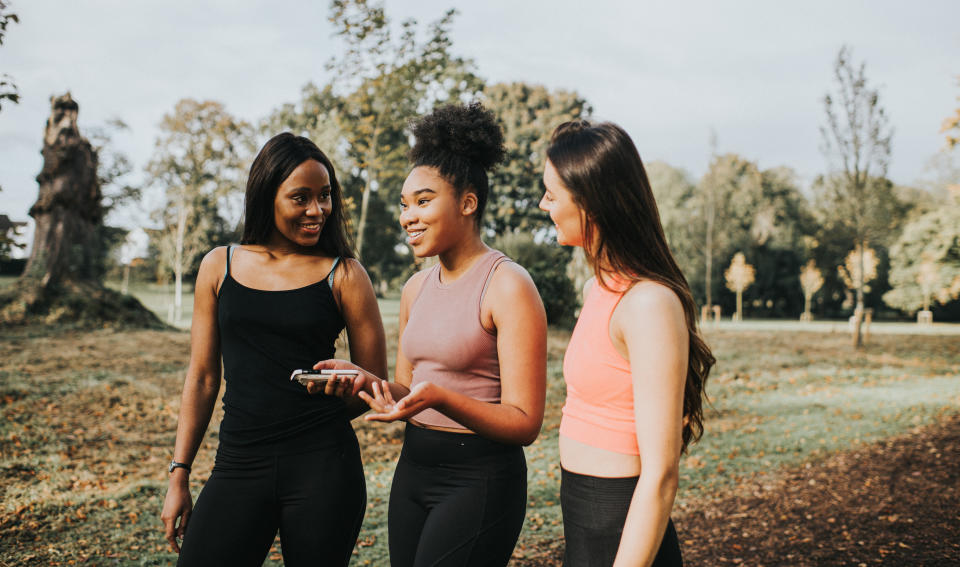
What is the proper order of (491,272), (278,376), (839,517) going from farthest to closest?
(839,517) → (278,376) → (491,272)

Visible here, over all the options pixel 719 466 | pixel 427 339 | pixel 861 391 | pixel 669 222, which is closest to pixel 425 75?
pixel 719 466

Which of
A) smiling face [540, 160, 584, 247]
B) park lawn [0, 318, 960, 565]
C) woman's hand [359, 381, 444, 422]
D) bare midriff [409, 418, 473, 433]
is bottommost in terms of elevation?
park lawn [0, 318, 960, 565]

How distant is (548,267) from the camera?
1514 cm

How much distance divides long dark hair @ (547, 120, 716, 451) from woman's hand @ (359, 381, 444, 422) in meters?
0.58

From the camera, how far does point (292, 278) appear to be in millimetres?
2320

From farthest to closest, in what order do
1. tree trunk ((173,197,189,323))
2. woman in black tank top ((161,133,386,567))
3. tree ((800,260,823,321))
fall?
tree ((800,260,823,321))
tree trunk ((173,197,189,323))
woman in black tank top ((161,133,386,567))

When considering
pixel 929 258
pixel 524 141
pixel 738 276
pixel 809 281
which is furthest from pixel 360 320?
pixel 809 281

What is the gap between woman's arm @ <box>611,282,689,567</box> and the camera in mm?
1488

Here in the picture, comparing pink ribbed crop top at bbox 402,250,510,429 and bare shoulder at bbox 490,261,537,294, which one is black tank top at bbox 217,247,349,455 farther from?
bare shoulder at bbox 490,261,537,294

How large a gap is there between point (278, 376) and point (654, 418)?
4.37 ft

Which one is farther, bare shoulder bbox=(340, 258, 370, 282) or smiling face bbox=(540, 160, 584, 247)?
bare shoulder bbox=(340, 258, 370, 282)

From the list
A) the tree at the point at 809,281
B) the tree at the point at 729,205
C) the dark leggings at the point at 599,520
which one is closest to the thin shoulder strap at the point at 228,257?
the dark leggings at the point at 599,520

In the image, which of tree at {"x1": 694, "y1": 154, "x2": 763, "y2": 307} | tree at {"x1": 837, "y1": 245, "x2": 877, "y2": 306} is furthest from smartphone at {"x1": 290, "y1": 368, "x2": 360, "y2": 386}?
tree at {"x1": 694, "y1": 154, "x2": 763, "y2": 307}

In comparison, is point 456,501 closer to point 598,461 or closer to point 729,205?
point 598,461
